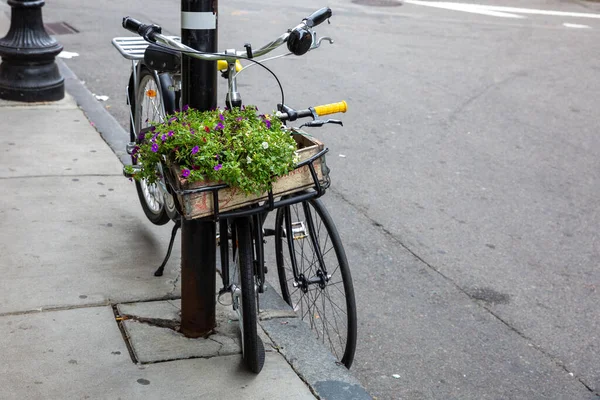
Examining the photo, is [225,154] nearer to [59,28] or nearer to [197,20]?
[197,20]

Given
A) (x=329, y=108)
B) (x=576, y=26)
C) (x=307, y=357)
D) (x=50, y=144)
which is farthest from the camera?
(x=576, y=26)

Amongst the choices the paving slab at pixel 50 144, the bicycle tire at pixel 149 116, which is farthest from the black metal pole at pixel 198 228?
the paving slab at pixel 50 144

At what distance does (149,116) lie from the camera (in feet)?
16.1

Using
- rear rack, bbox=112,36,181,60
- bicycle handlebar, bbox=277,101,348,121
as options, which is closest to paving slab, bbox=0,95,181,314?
rear rack, bbox=112,36,181,60

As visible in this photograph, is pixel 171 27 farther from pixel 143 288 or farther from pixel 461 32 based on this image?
pixel 143 288

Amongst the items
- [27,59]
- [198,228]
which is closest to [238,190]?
[198,228]

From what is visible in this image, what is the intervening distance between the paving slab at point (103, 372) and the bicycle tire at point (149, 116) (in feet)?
3.68

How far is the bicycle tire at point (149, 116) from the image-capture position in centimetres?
476

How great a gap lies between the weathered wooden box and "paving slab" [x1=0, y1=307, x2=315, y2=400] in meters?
0.76

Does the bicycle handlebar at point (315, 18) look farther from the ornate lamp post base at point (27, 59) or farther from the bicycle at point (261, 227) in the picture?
the ornate lamp post base at point (27, 59)

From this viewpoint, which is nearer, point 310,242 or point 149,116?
point 310,242

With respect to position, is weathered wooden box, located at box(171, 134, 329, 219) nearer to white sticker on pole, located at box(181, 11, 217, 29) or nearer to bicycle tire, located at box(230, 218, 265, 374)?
bicycle tire, located at box(230, 218, 265, 374)

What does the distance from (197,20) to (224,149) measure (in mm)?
622

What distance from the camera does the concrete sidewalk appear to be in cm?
350
